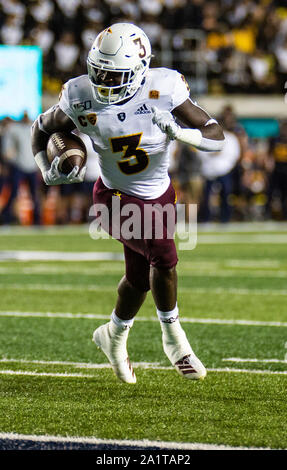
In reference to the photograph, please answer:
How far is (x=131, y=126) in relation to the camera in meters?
4.01

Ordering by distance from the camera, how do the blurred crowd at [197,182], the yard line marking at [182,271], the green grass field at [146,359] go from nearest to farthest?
the green grass field at [146,359], the yard line marking at [182,271], the blurred crowd at [197,182]

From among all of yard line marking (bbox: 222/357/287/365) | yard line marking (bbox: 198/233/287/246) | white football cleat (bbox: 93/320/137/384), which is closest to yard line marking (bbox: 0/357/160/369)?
white football cleat (bbox: 93/320/137/384)

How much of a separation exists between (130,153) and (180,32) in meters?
12.4

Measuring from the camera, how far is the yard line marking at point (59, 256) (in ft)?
30.8

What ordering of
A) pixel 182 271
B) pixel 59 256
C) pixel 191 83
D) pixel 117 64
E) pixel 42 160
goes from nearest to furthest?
pixel 117 64
pixel 42 160
pixel 182 271
pixel 59 256
pixel 191 83

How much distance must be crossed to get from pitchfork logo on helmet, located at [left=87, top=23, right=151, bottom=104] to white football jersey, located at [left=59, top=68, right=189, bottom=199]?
0.07m

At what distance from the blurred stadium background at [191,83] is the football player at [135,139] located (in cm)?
954

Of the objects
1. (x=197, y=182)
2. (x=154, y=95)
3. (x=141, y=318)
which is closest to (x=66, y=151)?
(x=154, y=95)

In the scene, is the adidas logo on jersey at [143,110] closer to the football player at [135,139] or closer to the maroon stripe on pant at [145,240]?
the football player at [135,139]

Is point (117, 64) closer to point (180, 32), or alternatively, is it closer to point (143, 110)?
point (143, 110)

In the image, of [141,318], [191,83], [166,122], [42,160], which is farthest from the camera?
[191,83]

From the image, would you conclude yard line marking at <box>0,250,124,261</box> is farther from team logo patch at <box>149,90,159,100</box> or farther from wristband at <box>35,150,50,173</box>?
team logo patch at <box>149,90,159,100</box>

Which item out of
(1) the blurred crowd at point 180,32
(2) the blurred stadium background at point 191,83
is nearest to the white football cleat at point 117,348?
(2) the blurred stadium background at point 191,83

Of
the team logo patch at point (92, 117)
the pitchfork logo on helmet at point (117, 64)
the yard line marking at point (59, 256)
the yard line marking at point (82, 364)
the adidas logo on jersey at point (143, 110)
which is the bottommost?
the yard line marking at point (59, 256)
